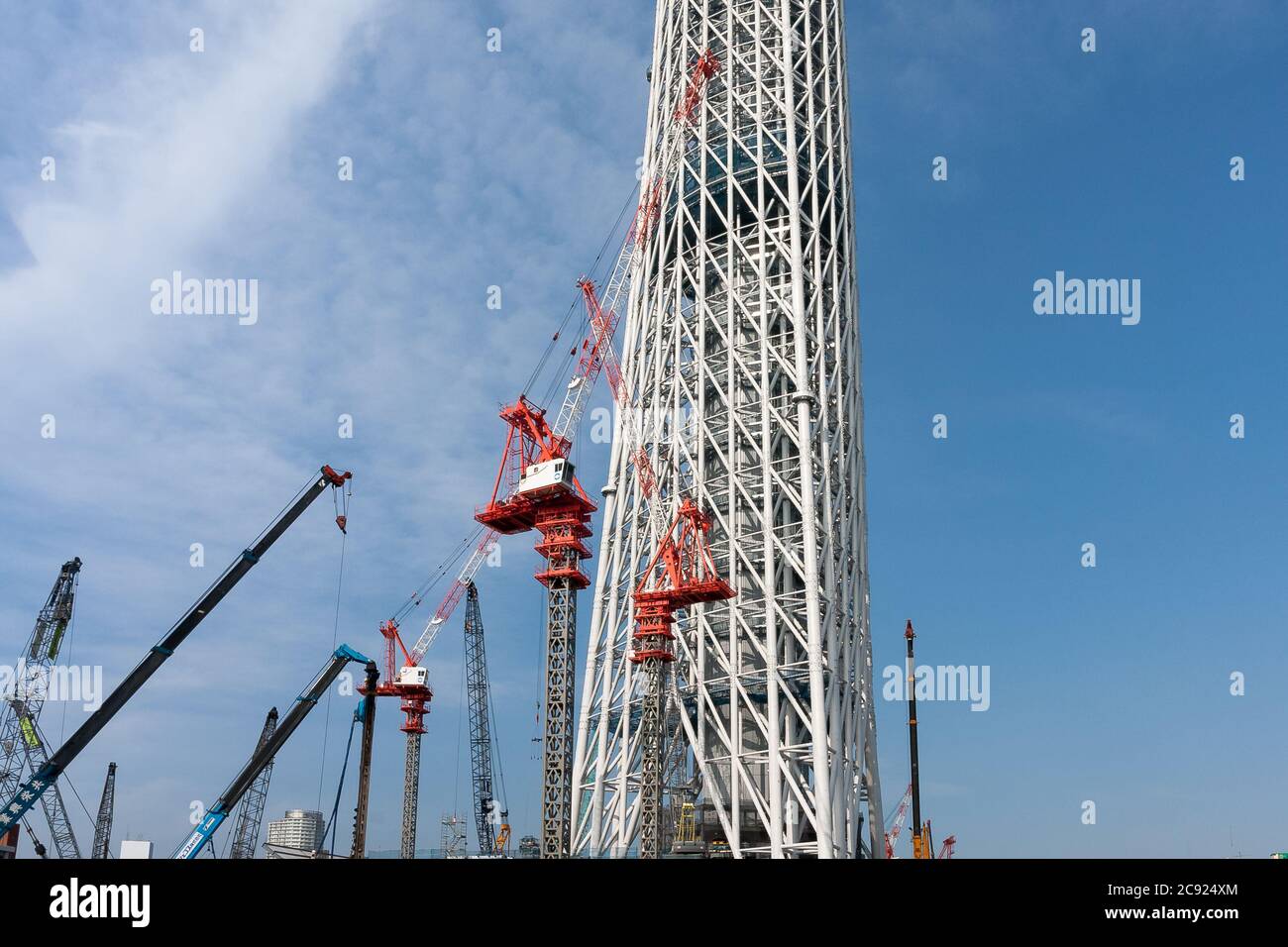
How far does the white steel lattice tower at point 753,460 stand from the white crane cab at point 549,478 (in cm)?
1322

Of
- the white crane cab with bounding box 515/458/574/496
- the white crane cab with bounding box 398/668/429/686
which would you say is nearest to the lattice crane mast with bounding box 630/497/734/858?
the white crane cab with bounding box 515/458/574/496

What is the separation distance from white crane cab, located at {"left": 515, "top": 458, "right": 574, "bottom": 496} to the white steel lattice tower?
1322cm

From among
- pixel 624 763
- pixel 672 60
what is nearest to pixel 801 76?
pixel 672 60

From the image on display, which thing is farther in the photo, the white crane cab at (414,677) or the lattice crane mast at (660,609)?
the white crane cab at (414,677)

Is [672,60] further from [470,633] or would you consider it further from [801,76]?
[470,633]

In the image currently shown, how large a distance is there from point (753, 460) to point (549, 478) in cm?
2053

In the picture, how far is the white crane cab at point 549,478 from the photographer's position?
8338 centimetres

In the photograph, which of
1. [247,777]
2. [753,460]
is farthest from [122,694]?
[753,460]

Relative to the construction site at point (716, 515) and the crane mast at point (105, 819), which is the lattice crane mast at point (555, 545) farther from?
the crane mast at point (105, 819)

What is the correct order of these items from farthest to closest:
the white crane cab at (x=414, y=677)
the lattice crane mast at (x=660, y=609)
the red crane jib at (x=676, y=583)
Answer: the white crane cab at (x=414, y=677) < the red crane jib at (x=676, y=583) < the lattice crane mast at (x=660, y=609)

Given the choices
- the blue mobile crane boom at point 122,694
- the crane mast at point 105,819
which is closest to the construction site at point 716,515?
the blue mobile crane boom at point 122,694

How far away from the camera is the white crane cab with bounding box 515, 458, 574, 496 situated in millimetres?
83375

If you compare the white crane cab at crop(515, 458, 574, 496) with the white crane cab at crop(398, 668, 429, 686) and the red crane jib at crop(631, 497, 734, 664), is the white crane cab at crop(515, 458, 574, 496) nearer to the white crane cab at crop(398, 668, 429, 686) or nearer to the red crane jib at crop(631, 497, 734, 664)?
the red crane jib at crop(631, 497, 734, 664)
